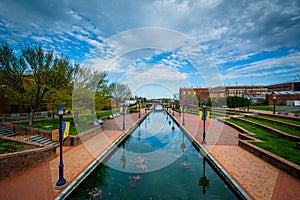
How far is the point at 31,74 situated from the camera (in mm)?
15227

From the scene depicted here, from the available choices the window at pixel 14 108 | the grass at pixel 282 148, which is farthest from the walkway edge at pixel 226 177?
the window at pixel 14 108

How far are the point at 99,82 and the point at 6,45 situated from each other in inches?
381

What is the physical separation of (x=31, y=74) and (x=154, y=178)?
1546 cm

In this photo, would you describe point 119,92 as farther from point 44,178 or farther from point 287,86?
point 287,86

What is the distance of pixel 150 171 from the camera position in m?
8.67

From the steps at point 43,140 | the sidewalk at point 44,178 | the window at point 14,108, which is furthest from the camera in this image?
the window at point 14,108

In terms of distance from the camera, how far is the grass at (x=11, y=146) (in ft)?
26.5

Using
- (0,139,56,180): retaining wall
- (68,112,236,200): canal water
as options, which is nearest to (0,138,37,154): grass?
(0,139,56,180): retaining wall

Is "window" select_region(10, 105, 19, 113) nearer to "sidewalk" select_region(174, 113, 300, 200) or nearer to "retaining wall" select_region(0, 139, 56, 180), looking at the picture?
"retaining wall" select_region(0, 139, 56, 180)

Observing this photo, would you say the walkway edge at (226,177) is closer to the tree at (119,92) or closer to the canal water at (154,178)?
the canal water at (154,178)

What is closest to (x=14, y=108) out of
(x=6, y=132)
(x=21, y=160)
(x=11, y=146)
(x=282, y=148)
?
(x=6, y=132)

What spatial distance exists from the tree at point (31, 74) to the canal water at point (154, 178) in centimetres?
1017

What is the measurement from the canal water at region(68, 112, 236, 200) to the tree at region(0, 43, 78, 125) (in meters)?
10.2

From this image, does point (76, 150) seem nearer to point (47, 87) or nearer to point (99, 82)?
point (47, 87)
